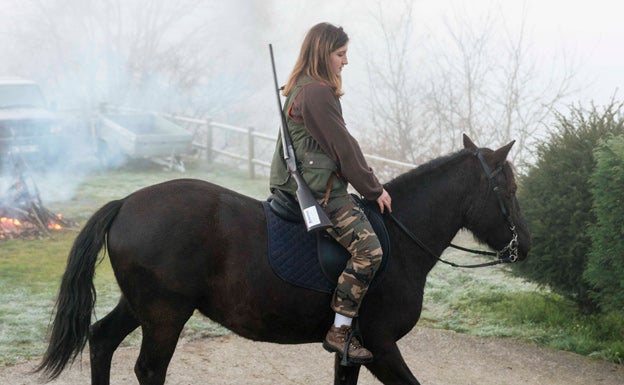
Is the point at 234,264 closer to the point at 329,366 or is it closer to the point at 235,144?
the point at 329,366

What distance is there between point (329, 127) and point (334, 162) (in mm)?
241

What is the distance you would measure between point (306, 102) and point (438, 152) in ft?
41.5

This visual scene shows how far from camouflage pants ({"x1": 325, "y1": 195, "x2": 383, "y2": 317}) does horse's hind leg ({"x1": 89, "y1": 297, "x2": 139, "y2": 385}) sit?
4.73ft

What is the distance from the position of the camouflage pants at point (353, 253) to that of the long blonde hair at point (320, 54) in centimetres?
70

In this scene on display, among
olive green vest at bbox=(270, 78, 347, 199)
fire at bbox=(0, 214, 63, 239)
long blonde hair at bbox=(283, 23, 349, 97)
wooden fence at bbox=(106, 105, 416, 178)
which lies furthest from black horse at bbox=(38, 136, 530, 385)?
wooden fence at bbox=(106, 105, 416, 178)

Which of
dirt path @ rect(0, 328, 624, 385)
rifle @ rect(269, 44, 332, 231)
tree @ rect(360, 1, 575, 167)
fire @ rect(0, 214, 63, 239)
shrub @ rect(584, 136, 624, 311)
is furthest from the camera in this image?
tree @ rect(360, 1, 575, 167)

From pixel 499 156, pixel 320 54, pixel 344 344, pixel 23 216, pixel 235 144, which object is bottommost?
pixel 235 144

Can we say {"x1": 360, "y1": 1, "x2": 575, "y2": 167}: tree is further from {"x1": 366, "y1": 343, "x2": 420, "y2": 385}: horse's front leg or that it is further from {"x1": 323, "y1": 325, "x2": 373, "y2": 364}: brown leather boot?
{"x1": 323, "y1": 325, "x2": 373, "y2": 364}: brown leather boot

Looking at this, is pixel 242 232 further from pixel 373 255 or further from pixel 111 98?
pixel 111 98

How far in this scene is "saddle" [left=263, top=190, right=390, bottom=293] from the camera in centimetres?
455

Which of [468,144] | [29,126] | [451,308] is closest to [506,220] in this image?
[468,144]

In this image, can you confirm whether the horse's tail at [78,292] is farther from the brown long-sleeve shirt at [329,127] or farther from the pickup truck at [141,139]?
the pickup truck at [141,139]

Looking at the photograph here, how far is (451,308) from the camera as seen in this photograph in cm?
857

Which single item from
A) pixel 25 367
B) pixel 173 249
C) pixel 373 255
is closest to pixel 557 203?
pixel 373 255
